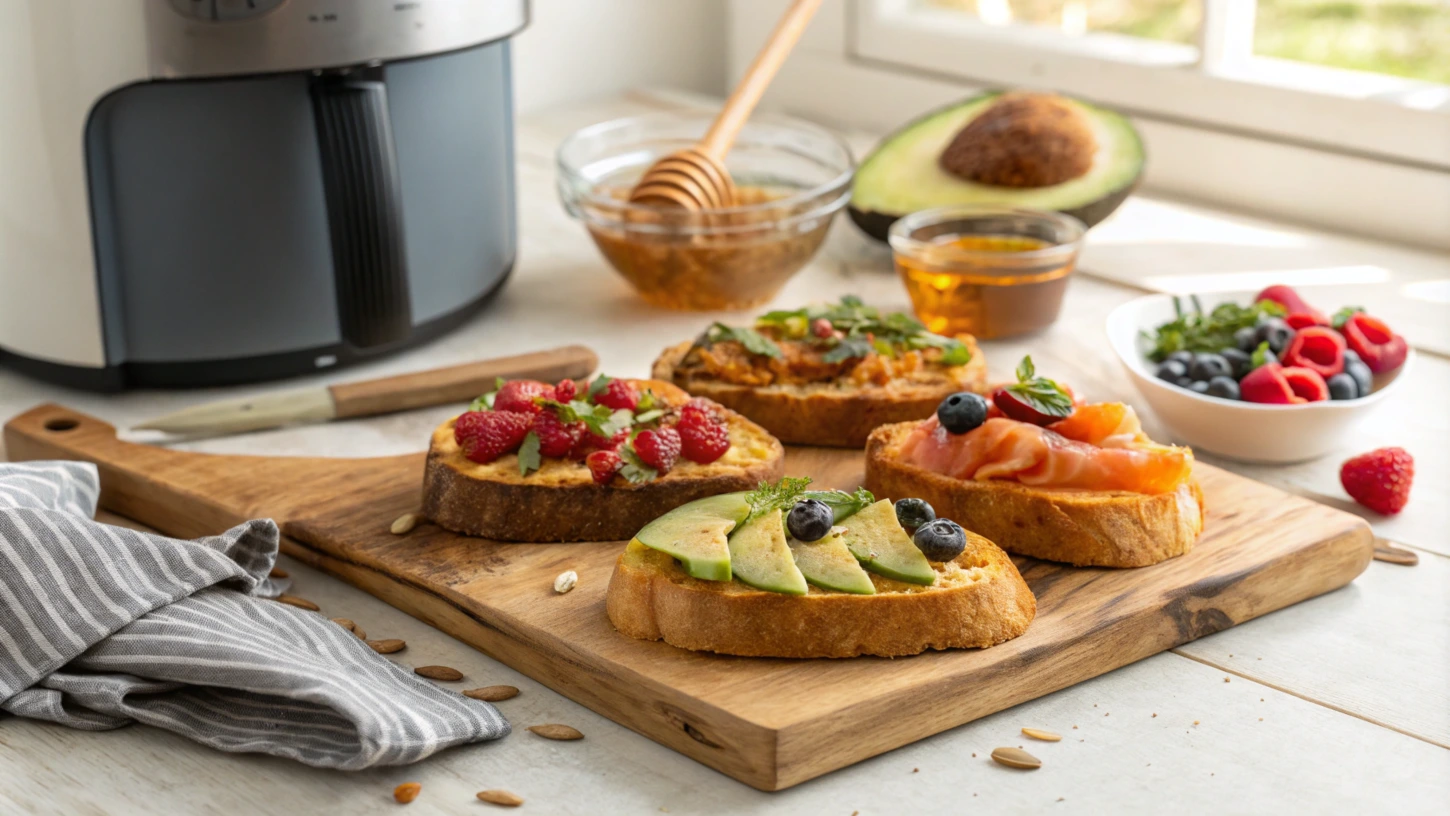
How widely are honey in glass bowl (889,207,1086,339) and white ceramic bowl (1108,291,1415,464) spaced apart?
23 centimetres

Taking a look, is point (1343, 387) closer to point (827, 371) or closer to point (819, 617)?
point (827, 371)

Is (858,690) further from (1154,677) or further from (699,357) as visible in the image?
(699,357)

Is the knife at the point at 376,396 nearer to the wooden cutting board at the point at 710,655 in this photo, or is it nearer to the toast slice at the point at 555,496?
the wooden cutting board at the point at 710,655

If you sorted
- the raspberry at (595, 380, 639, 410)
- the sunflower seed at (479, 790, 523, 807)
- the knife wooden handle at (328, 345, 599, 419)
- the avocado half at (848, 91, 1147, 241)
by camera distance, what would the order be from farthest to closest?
the avocado half at (848, 91, 1147, 241)
the knife wooden handle at (328, 345, 599, 419)
the raspberry at (595, 380, 639, 410)
the sunflower seed at (479, 790, 523, 807)

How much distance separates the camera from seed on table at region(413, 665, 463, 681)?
1.35 m

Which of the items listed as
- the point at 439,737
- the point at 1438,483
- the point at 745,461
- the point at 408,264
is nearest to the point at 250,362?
the point at 408,264

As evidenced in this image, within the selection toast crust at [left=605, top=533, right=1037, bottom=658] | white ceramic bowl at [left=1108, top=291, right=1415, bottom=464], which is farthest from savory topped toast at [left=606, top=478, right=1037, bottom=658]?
white ceramic bowl at [left=1108, top=291, right=1415, bottom=464]

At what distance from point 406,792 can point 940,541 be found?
485 mm

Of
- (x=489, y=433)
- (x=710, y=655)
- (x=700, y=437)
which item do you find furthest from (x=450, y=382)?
(x=710, y=655)

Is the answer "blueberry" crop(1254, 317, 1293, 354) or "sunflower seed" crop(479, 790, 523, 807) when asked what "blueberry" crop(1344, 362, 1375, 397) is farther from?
"sunflower seed" crop(479, 790, 523, 807)

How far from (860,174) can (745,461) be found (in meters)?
0.93

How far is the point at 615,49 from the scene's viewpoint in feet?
10.8

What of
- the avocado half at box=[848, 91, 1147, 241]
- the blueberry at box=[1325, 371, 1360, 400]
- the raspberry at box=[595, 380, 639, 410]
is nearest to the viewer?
the raspberry at box=[595, 380, 639, 410]

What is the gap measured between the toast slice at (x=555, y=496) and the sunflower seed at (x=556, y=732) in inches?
11.3
